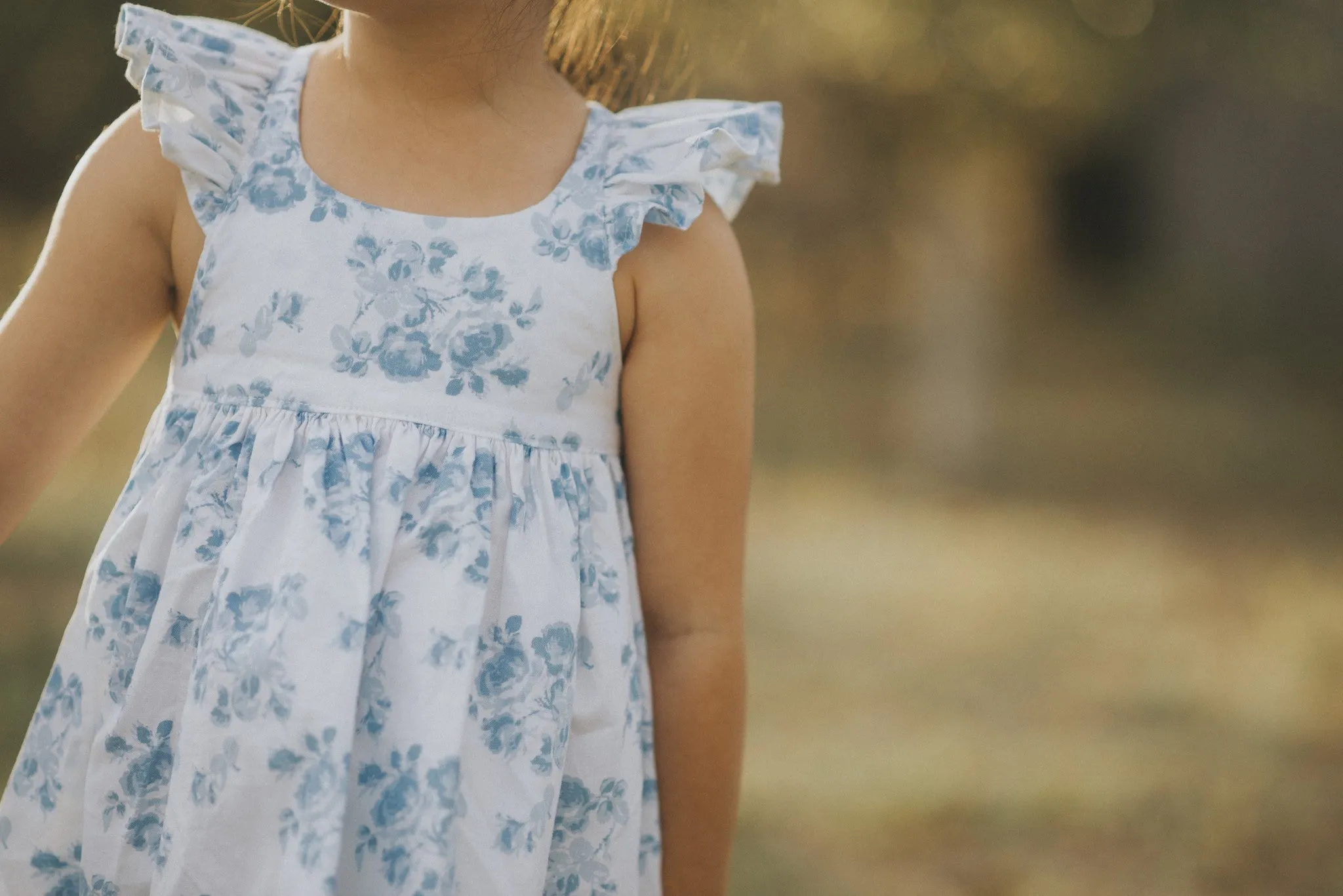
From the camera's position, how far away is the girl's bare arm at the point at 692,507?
1.12 metres

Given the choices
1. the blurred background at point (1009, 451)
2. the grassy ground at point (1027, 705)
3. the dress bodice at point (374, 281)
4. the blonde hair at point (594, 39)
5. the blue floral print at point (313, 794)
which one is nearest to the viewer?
the blue floral print at point (313, 794)

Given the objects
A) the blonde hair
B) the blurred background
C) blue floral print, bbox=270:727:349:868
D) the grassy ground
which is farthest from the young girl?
the grassy ground

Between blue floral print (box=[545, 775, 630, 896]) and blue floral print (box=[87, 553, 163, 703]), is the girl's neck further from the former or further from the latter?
blue floral print (box=[545, 775, 630, 896])

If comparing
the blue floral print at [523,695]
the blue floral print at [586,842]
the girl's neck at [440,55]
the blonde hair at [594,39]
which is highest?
the blonde hair at [594,39]

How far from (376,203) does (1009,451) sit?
6.69 meters

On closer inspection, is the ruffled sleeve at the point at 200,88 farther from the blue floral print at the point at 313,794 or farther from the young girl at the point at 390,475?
the blue floral print at the point at 313,794

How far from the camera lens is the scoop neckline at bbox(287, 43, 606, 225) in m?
1.08

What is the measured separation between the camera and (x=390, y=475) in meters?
1.04

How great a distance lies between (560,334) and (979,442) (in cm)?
641

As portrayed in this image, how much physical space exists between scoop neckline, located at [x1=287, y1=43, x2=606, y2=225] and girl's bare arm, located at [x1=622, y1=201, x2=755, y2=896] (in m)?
0.08

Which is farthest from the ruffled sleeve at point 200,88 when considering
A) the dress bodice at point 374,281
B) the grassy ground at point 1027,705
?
the grassy ground at point 1027,705

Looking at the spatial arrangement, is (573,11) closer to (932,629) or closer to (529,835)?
(529,835)

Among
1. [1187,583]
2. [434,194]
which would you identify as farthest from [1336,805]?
[434,194]

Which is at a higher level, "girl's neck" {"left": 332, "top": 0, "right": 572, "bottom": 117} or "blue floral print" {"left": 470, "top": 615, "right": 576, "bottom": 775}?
"girl's neck" {"left": 332, "top": 0, "right": 572, "bottom": 117}
